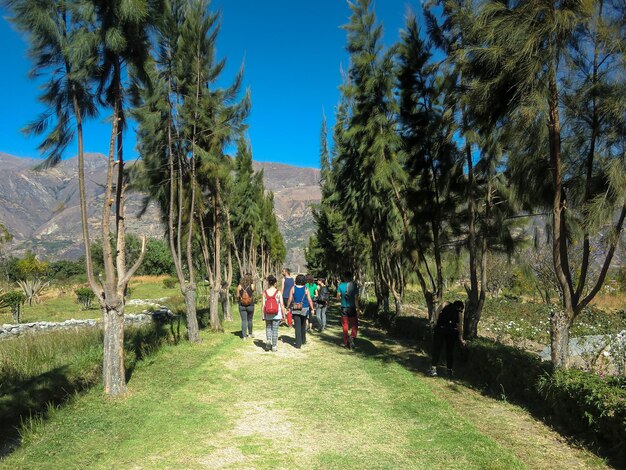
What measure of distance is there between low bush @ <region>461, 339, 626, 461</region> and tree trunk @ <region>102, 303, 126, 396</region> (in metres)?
5.69

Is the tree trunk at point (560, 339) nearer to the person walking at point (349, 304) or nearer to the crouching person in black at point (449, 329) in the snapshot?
the crouching person in black at point (449, 329)

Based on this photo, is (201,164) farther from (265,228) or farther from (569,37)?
→ (265,228)

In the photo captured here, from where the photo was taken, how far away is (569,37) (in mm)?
5605

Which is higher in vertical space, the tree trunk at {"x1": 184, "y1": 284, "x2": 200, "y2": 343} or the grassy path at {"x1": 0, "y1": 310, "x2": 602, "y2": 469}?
the tree trunk at {"x1": 184, "y1": 284, "x2": 200, "y2": 343}

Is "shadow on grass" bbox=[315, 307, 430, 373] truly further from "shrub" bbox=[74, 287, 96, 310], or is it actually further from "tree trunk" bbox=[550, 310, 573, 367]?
"shrub" bbox=[74, 287, 96, 310]

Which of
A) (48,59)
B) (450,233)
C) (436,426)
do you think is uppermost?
(48,59)

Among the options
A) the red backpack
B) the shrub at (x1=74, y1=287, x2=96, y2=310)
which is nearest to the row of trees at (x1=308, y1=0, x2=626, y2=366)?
the red backpack

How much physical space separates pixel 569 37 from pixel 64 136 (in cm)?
712

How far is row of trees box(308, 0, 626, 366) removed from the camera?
548 centimetres

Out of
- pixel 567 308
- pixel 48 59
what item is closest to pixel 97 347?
pixel 48 59

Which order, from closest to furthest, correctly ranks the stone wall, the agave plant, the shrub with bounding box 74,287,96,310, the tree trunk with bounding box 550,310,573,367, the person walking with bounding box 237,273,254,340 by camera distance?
the tree trunk with bounding box 550,310,573,367, the person walking with bounding box 237,273,254,340, the stone wall, the shrub with bounding box 74,287,96,310, the agave plant

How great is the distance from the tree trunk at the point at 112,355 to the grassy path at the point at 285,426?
22 centimetres

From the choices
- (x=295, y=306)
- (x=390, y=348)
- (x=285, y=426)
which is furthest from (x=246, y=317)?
(x=285, y=426)

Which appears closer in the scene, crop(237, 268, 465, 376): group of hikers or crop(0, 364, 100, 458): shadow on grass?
crop(0, 364, 100, 458): shadow on grass
